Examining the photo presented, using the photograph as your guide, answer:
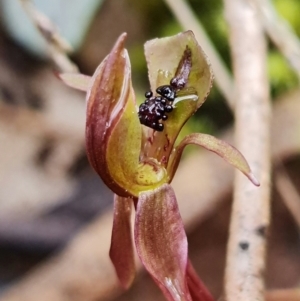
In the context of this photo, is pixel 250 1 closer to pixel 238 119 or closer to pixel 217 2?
pixel 238 119

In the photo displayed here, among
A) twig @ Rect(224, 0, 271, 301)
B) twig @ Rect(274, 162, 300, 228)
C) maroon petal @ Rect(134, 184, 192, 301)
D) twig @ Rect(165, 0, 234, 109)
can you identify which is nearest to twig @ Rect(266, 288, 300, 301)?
twig @ Rect(224, 0, 271, 301)

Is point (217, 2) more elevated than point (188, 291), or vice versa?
point (188, 291)

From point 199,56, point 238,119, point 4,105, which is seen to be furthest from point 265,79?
point 4,105

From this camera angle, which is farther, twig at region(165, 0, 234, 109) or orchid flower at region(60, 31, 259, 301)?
twig at region(165, 0, 234, 109)

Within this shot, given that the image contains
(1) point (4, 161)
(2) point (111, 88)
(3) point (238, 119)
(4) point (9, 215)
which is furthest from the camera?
(1) point (4, 161)

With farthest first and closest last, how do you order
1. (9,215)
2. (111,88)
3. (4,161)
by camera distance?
(4,161)
(9,215)
(111,88)

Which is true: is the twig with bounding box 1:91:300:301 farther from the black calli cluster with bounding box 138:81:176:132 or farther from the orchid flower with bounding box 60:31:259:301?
the black calli cluster with bounding box 138:81:176:132

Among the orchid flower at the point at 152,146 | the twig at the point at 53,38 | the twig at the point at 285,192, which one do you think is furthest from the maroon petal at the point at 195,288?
the twig at the point at 285,192

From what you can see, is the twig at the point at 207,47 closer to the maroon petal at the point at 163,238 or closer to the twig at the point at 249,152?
the twig at the point at 249,152
